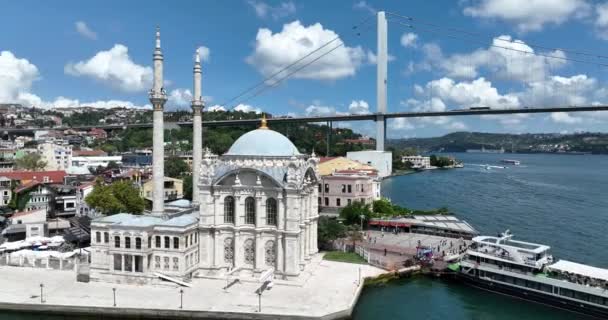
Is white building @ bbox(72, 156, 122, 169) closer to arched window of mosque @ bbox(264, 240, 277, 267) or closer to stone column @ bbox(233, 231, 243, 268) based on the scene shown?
stone column @ bbox(233, 231, 243, 268)

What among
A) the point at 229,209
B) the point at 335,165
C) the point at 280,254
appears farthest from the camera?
the point at 335,165

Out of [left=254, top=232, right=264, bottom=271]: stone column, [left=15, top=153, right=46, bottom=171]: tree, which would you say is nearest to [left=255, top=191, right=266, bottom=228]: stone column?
[left=254, top=232, right=264, bottom=271]: stone column

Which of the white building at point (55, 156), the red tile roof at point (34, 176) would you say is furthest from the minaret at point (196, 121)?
the white building at point (55, 156)

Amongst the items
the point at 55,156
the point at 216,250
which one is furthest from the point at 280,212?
the point at 55,156

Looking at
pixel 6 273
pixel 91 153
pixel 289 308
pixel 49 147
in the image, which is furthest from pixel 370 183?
pixel 91 153

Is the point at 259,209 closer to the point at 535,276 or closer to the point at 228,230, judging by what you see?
the point at 228,230
